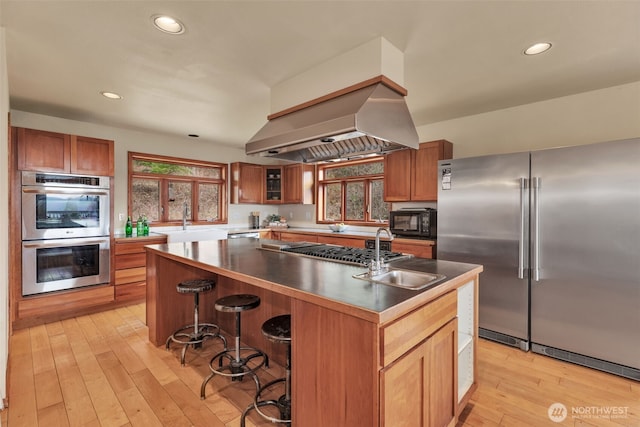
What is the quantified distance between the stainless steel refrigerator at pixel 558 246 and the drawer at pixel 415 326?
1.58 m

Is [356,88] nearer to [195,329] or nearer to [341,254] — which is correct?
[341,254]

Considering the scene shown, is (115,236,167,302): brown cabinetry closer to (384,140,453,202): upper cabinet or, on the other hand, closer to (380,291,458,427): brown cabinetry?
(384,140,453,202): upper cabinet

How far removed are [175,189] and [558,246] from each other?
523 cm

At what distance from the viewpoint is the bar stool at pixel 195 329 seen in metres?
2.57

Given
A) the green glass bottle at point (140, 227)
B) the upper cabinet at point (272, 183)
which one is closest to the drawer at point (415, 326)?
the green glass bottle at point (140, 227)

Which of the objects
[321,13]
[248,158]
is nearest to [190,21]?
[321,13]

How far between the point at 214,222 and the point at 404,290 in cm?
477

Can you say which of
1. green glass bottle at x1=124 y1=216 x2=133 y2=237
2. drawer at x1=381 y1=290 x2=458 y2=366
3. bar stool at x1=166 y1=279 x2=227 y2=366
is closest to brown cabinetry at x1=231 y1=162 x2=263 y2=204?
green glass bottle at x1=124 y1=216 x2=133 y2=237

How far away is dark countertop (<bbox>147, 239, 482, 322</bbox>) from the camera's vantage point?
1225mm

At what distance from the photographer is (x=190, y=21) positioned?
6.32 ft

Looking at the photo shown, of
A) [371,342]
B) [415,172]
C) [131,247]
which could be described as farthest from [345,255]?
[131,247]

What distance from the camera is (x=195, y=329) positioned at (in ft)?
8.97

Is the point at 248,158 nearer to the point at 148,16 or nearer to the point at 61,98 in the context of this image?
the point at 61,98

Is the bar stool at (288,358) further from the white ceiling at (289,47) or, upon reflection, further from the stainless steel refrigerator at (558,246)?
the stainless steel refrigerator at (558,246)
